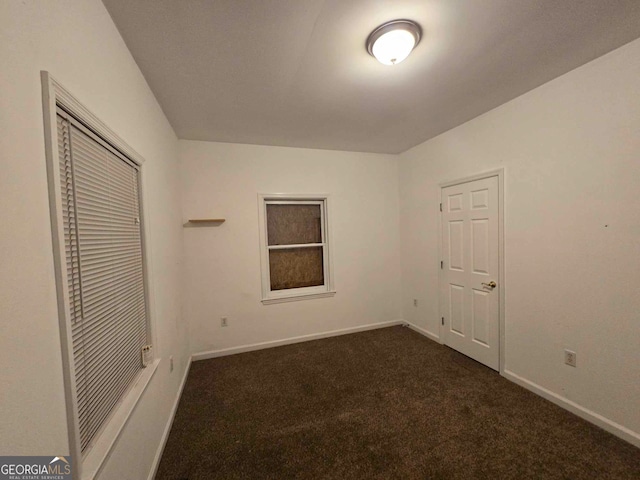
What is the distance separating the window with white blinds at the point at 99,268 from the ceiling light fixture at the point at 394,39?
1562mm

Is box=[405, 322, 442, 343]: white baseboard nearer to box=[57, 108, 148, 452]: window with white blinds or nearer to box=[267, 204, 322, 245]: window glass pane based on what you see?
box=[267, 204, 322, 245]: window glass pane

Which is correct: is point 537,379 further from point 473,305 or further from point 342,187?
point 342,187

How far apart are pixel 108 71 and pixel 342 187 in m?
2.72

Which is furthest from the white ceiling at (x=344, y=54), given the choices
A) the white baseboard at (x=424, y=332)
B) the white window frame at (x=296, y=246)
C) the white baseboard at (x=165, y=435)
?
the white baseboard at (x=424, y=332)

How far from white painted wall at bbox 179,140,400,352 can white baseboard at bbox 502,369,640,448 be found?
1749 mm

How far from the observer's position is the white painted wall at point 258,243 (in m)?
3.00

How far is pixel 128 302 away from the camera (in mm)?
1432

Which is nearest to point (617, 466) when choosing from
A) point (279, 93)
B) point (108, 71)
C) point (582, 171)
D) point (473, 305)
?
point (473, 305)

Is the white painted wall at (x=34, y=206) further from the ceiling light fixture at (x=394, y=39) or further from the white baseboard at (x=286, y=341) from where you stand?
the white baseboard at (x=286, y=341)

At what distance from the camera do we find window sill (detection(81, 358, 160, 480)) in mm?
932

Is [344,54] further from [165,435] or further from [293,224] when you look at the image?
[165,435]

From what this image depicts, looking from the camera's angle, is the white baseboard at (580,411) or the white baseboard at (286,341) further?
the white baseboard at (286,341)

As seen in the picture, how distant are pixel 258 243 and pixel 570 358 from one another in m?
3.19

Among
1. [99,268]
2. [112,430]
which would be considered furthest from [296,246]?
[112,430]
